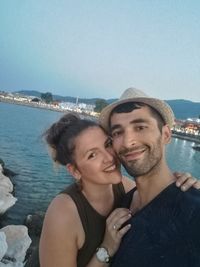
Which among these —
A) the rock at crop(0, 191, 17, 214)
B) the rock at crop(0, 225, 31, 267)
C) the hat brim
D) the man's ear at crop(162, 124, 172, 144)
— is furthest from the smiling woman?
the rock at crop(0, 191, 17, 214)

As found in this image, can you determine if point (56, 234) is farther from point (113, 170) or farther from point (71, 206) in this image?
point (113, 170)

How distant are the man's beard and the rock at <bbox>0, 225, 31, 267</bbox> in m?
8.37

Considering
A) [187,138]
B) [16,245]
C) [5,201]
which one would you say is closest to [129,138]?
[16,245]

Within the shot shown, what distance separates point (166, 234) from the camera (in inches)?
94.7

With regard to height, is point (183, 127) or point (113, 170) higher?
point (113, 170)

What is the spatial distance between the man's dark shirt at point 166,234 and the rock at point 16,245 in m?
8.51

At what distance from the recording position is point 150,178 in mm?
2932

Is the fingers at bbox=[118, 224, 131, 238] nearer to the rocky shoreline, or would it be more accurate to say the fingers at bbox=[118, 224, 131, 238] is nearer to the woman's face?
the woman's face

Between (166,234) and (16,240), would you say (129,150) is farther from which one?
(16,240)

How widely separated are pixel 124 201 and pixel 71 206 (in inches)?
21.4

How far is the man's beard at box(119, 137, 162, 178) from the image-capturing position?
2.85 m

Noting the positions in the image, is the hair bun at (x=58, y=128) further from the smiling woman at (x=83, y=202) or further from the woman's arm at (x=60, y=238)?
the woman's arm at (x=60, y=238)

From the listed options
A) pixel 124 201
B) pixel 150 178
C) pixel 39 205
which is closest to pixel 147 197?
pixel 150 178

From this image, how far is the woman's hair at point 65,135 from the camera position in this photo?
3.31 metres
